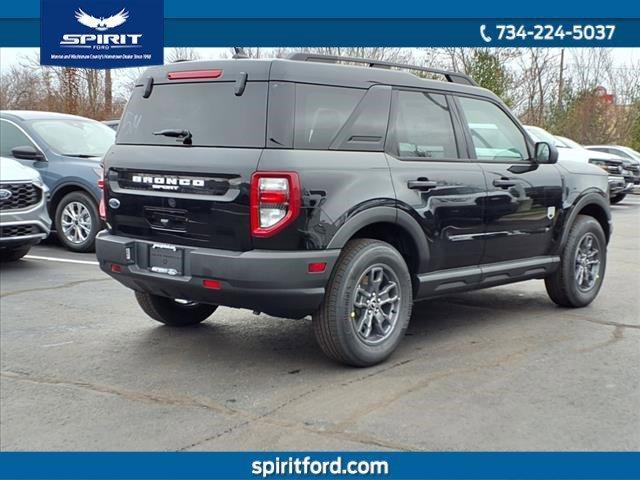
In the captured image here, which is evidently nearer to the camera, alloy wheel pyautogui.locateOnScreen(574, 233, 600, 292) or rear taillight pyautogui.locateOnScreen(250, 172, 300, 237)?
rear taillight pyautogui.locateOnScreen(250, 172, 300, 237)

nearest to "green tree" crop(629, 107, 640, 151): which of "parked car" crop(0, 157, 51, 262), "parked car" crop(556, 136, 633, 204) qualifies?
"parked car" crop(556, 136, 633, 204)

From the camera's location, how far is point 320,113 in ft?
16.2

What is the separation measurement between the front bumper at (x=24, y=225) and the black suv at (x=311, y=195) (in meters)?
3.16

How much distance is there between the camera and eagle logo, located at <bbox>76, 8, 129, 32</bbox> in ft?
21.4

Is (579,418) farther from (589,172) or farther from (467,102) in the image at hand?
(589,172)

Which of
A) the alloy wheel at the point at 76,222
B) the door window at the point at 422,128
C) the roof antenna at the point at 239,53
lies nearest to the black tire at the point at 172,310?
the roof antenna at the point at 239,53

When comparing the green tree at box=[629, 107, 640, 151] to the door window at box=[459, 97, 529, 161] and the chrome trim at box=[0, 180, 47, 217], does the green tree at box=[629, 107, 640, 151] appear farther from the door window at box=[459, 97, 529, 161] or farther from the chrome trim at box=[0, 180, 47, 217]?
the chrome trim at box=[0, 180, 47, 217]

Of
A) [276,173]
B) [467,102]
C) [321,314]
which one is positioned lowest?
[321,314]

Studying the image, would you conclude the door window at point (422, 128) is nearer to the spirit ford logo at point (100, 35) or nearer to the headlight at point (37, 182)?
the spirit ford logo at point (100, 35)

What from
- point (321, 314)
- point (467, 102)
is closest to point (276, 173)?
point (321, 314)

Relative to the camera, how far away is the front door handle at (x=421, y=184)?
5315 mm

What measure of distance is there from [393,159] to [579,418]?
2061 mm

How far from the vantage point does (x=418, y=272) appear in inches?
216

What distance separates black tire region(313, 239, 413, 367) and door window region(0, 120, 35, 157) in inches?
261
